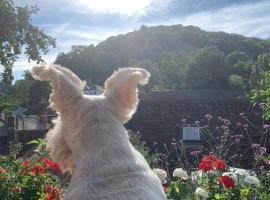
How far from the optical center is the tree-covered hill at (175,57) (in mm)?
51375

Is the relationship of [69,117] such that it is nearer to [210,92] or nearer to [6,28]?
[6,28]

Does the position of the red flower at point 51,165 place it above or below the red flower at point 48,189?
above

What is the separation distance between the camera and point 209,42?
75.6 metres

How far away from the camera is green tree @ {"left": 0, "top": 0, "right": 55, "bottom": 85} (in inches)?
535

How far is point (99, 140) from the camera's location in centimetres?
273

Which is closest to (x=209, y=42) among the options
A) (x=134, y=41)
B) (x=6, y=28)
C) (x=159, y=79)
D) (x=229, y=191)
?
(x=134, y=41)

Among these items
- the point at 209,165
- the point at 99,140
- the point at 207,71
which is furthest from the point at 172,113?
the point at 207,71

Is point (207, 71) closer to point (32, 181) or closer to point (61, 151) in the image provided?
point (32, 181)

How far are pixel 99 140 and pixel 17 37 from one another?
12302 mm

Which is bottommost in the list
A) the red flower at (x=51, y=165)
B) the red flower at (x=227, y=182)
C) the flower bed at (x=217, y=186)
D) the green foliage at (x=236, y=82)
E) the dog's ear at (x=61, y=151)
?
the green foliage at (x=236, y=82)

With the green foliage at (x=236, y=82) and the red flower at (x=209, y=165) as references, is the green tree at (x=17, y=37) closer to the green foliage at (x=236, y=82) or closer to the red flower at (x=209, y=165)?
the red flower at (x=209, y=165)

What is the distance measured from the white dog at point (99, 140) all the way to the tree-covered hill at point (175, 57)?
40.0 meters

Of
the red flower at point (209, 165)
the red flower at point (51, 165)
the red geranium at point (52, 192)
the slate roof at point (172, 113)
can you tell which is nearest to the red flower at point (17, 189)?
the red geranium at point (52, 192)

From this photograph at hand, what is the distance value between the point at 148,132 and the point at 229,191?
18.2m
